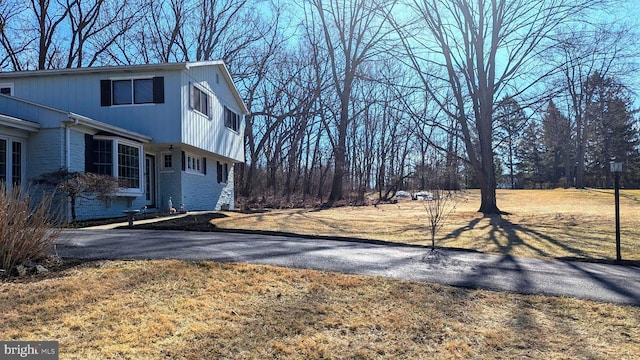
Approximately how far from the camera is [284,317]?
4336 millimetres

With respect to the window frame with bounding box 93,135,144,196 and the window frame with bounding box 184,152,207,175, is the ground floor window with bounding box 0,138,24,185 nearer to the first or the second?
the window frame with bounding box 93,135,144,196

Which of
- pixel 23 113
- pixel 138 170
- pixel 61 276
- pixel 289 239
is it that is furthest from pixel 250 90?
pixel 61 276

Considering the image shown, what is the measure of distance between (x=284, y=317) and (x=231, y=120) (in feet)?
62.5

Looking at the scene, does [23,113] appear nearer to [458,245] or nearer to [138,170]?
[138,170]

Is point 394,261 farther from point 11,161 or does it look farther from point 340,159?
point 340,159

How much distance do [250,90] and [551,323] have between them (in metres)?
30.1

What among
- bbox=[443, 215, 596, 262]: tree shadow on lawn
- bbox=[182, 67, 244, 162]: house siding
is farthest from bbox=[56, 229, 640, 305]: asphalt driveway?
bbox=[182, 67, 244, 162]: house siding

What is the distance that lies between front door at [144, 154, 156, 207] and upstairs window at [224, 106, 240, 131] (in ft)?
16.3

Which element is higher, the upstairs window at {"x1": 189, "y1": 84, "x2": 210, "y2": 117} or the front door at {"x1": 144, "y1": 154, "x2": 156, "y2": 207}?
the upstairs window at {"x1": 189, "y1": 84, "x2": 210, "y2": 117}

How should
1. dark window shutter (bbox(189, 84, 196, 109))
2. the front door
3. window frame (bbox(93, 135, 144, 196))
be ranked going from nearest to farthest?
window frame (bbox(93, 135, 144, 196)) < dark window shutter (bbox(189, 84, 196, 109)) < the front door

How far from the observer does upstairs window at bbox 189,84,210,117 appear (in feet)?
53.8

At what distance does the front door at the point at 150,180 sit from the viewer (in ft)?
55.1

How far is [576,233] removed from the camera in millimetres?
12734

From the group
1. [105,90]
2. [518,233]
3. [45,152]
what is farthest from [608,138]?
[45,152]
